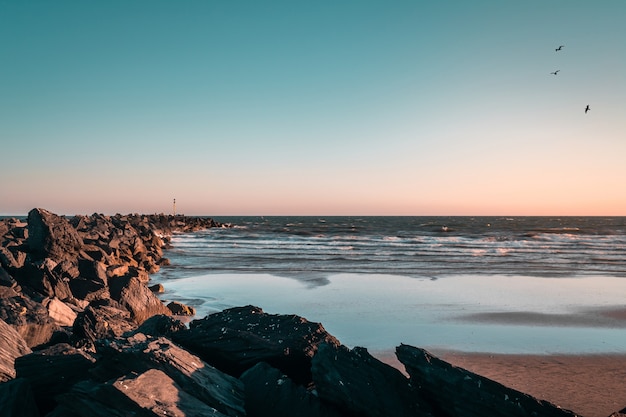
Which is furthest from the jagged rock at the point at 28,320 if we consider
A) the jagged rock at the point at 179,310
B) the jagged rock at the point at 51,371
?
the jagged rock at the point at 179,310

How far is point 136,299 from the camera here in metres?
9.56

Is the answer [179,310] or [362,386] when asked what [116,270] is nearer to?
[179,310]

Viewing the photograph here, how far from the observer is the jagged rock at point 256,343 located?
5109 millimetres

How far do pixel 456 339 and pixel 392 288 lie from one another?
6.39 metres

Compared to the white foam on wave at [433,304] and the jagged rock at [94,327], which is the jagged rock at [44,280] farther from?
the jagged rock at [94,327]

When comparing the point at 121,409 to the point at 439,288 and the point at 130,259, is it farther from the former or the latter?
the point at 130,259

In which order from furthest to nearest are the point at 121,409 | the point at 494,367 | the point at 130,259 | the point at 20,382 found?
the point at 130,259 → the point at 494,367 → the point at 20,382 → the point at 121,409

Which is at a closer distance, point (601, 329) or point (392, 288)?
point (601, 329)

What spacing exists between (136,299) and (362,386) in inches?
267

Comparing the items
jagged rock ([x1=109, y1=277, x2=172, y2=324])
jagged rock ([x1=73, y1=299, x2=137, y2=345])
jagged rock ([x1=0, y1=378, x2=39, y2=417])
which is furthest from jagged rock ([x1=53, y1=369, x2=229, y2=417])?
jagged rock ([x1=109, y1=277, x2=172, y2=324])

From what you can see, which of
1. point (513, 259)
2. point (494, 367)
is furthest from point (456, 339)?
point (513, 259)

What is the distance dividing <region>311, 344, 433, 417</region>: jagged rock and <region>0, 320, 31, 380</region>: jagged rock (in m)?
2.99

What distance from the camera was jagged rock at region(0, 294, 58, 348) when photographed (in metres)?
5.92

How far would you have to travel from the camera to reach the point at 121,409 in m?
3.46
